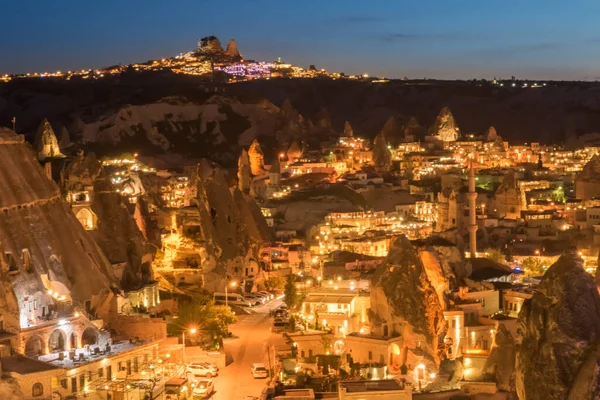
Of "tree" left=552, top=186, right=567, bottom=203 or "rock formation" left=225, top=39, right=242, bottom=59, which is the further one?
"rock formation" left=225, top=39, right=242, bottom=59

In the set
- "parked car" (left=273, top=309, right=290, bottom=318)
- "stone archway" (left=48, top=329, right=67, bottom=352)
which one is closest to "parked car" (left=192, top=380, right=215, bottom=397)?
"stone archway" (left=48, top=329, right=67, bottom=352)

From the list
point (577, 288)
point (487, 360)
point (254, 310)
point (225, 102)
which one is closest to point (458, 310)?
point (487, 360)

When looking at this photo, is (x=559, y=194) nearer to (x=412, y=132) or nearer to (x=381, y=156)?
(x=381, y=156)

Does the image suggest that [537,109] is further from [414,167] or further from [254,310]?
[254,310]

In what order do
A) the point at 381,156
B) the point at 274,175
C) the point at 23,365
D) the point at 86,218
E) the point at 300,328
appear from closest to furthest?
the point at 23,365, the point at 300,328, the point at 86,218, the point at 274,175, the point at 381,156

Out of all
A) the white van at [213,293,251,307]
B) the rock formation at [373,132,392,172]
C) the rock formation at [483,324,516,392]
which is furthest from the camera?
the rock formation at [373,132,392,172]

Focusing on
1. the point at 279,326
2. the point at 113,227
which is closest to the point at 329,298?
the point at 279,326

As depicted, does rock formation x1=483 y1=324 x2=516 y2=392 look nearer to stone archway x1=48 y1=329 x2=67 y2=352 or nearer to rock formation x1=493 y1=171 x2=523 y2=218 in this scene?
stone archway x1=48 y1=329 x2=67 y2=352
